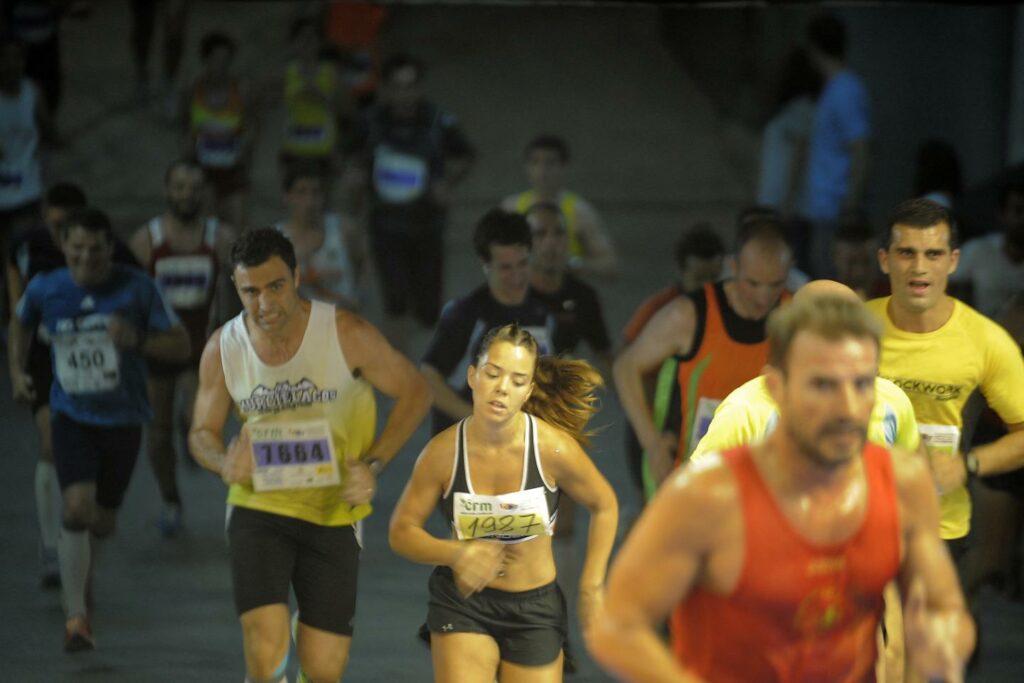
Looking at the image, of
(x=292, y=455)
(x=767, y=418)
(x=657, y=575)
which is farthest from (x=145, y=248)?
(x=657, y=575)

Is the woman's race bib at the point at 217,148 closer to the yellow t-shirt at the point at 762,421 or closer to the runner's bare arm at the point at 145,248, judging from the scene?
the runner's bare arm at the point at 145,248

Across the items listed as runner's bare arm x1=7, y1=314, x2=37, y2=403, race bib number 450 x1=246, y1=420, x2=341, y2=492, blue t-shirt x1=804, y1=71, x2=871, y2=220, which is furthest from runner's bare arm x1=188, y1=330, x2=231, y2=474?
blue t-shirt x1=804, y1=71, x2=871, y2=220

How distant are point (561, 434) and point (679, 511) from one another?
187 cm

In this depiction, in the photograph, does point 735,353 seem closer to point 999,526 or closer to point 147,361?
point 999,526

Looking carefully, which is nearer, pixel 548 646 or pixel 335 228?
pixel 548 646

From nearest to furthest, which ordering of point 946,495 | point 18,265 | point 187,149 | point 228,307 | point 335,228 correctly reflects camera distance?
point 946,495
point 18,265
point 335,228
point 228,307
point 187,149

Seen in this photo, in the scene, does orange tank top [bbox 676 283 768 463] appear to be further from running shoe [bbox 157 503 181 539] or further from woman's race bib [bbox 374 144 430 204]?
woman's race bib [bbox 374 144 430 204]

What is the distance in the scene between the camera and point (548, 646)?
4.83 meters

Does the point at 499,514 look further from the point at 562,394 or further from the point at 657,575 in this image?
the point at 657,575

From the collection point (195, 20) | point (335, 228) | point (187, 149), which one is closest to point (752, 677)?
point (335, 228)

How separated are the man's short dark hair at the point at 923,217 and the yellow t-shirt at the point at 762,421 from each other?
2.51ft

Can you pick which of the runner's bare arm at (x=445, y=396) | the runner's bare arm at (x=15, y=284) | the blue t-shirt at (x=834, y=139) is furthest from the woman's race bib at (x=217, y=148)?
the runner's bare arm at (x=445, y=396)

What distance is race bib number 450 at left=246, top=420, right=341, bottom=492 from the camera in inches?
205

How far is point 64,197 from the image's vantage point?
759 cm
